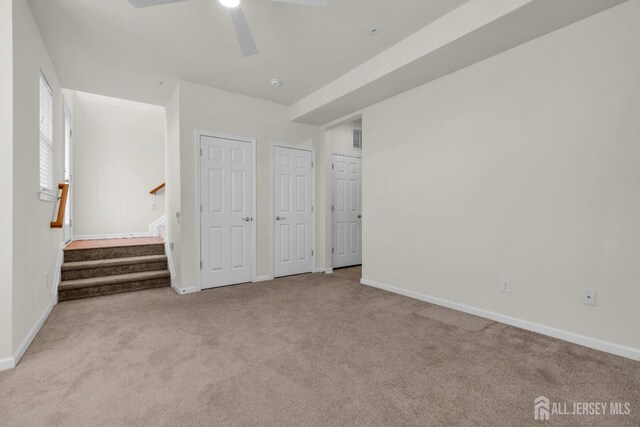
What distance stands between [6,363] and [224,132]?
317cm

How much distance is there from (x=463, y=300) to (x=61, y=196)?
4632 millimetres

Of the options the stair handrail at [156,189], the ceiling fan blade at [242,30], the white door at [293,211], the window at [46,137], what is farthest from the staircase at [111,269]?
the ceiling fan blade at [242,30]

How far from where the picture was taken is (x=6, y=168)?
201 cm

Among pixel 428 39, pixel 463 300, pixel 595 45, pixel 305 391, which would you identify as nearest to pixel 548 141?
pixel 595 45

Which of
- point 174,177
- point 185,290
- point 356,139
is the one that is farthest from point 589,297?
point 174,177

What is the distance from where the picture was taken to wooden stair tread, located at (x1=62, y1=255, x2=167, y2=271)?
3837 mm

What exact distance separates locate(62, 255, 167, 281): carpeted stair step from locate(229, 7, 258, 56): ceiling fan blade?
3308 millimetres

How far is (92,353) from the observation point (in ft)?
7.41

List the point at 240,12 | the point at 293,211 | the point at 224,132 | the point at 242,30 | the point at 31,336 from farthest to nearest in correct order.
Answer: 1. the point at 293,211
2. the point at 224,132
3. the point at 31,336
4. the point at 242,30
5. the point at 240,12

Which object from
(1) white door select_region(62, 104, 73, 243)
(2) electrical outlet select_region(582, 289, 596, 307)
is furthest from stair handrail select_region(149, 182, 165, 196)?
(2) electrical outlet select_region(582, 289, 596, 307)

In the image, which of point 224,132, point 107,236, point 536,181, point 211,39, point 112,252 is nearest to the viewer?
point 536,181

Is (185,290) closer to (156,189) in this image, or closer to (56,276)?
(56,276)

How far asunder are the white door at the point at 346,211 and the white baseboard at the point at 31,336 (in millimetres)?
3793

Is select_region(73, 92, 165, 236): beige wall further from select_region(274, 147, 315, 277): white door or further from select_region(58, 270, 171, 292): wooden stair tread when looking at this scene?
select_region(274, 147, 315, 277): white door
